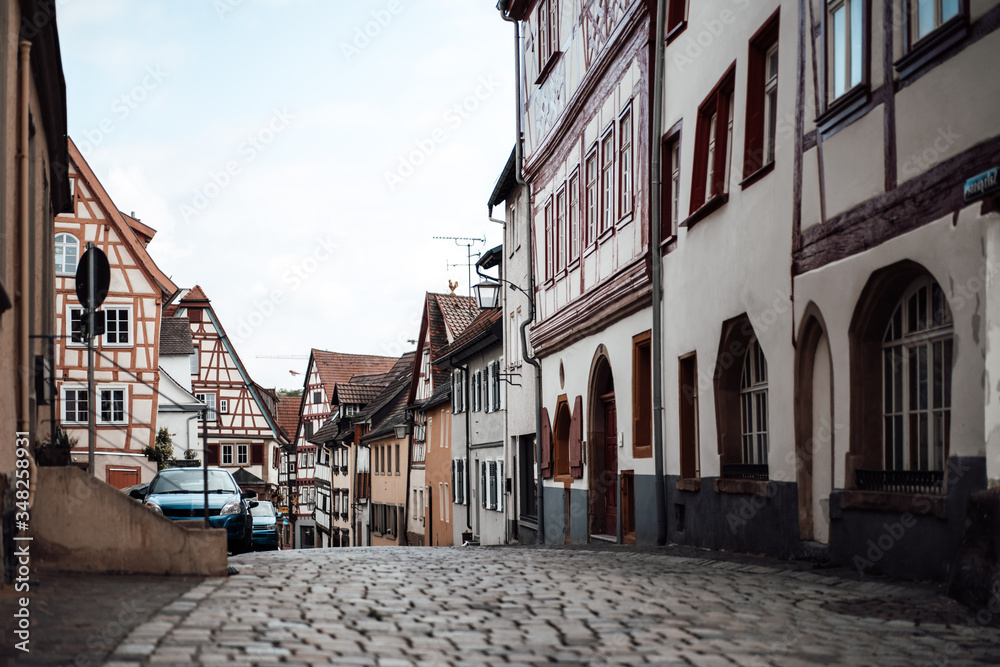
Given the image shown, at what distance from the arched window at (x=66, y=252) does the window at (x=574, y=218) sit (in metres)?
23.2

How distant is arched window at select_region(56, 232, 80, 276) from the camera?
41.1 metres

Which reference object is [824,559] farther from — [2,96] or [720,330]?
[2,96]

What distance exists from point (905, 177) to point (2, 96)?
718 cm

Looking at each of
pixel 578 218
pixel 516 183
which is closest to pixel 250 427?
pixel 516 183

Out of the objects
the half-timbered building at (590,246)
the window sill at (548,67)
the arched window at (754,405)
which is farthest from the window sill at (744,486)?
the window sill at (548,67)

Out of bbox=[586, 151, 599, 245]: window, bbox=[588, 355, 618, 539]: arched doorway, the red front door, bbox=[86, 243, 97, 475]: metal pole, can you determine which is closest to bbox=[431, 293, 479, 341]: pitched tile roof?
bbox=[586, 151, 599, 245]: window

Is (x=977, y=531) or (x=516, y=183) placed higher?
(x=516, y=183)

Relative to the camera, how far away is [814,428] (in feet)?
39.0

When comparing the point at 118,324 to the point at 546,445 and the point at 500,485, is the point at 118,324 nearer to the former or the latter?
the point at 500,485

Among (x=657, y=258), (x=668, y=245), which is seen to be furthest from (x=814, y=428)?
(x=657, y=258)

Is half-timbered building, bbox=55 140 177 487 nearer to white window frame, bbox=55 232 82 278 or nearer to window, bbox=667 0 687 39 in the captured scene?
white window frame, bbox=55 232 82 278

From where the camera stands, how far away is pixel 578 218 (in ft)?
76.0

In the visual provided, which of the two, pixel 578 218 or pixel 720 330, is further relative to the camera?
pixel 578 218

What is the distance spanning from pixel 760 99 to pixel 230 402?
182 feet
